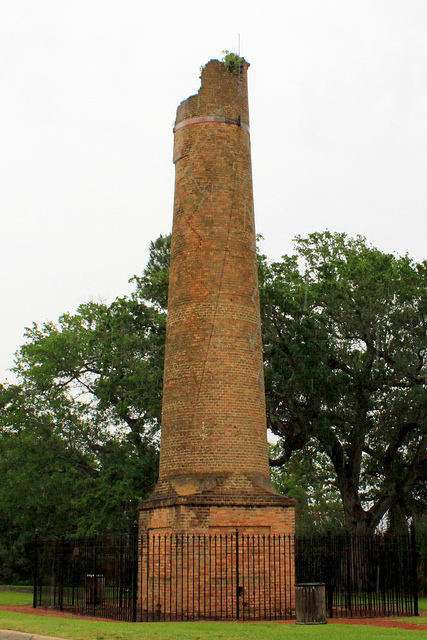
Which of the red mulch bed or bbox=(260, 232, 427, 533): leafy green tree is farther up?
bbox=(260, 232, 427, 533): leafy green tree

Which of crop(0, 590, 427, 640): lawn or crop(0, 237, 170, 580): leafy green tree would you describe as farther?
crop(0, 237, 170, 580): leafy green tree

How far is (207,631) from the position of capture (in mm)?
11906

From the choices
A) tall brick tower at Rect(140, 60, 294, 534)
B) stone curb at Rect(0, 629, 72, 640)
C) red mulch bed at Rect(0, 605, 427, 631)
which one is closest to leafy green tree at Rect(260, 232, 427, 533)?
tall brick tower at Rect(140, 60, 294, 534)

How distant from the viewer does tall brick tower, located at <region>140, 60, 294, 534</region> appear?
16.0 meters

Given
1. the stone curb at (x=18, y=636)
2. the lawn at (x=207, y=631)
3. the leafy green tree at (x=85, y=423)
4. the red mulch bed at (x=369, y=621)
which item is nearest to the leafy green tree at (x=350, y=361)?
the leafy green tree at (x=85, y=423)

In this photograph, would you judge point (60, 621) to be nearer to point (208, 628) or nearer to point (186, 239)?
point (208, 628)

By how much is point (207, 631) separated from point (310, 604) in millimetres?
2868

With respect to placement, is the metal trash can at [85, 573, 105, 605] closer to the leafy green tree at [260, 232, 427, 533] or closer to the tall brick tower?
the tall brick tower

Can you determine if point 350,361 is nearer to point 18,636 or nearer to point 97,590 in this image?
point 97,590

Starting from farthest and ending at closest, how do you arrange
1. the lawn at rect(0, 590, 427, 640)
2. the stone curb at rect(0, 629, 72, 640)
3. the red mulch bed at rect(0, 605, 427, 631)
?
the red mulch bed at rect(0, 605, 427, 631) → the lawn at rect(0, 590, 427, 640) → the stone curb at rect(0, 629, 72, 640)

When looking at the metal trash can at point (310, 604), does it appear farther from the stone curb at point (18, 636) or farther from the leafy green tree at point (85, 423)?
the leafy green tree at point (85, 423)

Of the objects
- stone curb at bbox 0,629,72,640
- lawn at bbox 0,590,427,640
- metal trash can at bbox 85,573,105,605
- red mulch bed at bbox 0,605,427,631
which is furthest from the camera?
metal trash can at bbox 85,573,105,605

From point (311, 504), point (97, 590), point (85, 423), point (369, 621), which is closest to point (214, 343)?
point (369, 621)

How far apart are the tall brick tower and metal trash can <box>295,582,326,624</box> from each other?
6.67 feet
